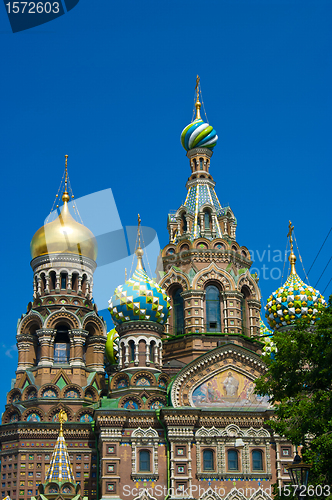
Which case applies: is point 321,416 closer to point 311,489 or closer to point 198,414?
point 311,489

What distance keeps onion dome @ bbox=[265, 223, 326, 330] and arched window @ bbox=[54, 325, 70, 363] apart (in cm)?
834

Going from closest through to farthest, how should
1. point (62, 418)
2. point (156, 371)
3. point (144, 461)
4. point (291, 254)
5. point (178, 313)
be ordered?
point (144, 461), point (62, 418), point (156, 371), point (178, 313), point (291, 254)

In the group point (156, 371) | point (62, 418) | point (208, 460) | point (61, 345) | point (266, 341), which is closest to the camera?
point (208, 460)

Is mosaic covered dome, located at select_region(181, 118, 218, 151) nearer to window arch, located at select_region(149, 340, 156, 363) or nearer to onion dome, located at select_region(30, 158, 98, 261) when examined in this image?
onion dome, located at select_region(30, 158, 98, 261)

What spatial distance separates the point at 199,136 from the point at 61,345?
11692 millimetres

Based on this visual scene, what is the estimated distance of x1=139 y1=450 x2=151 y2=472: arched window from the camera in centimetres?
2452

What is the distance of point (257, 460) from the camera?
2512 cm

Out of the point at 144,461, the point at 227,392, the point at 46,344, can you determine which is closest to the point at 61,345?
the point at 46,344

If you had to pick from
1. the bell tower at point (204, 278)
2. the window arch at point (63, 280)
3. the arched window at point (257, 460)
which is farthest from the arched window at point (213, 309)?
the window arch at point (63, 280)

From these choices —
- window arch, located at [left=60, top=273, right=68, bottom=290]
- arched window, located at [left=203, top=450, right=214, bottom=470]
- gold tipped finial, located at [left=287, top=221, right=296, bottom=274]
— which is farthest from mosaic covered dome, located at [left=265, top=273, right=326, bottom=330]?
window arch, located at [left=60, top=273, right=68, bottom=290]

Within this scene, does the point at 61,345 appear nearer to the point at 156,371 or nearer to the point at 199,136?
the point at 156,371

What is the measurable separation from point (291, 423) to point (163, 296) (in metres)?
12.3

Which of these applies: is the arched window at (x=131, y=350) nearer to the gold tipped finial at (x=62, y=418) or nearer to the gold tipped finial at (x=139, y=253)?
the gold tipped finial at (x=62, y=418)

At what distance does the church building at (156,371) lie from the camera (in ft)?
80.4
